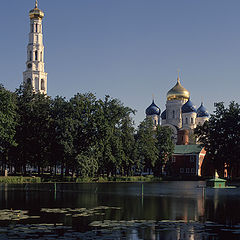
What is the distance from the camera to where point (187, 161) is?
116m

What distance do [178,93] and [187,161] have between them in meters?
53.2

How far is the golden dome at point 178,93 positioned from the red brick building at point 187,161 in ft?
158

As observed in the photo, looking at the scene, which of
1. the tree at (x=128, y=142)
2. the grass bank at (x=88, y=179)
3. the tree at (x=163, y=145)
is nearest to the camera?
the grass bank at (x=88, y=179)

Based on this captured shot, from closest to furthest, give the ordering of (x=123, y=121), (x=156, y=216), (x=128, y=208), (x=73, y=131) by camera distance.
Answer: (x=156, y=216) → (x=128, y=208) → (x=73, y=131) → (x=123, y=121)

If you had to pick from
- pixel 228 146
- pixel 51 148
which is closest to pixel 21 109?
pixel 51 148

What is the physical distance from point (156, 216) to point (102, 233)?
7.00 meters

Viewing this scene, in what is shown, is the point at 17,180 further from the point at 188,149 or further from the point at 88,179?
the point at 188,149

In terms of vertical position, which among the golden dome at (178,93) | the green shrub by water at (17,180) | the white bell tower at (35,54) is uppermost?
the white bell tower at (35,54)

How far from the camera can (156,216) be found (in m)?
24.9

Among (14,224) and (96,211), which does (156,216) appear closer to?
(96,211)

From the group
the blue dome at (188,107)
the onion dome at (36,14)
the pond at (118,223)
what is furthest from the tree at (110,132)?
the blue dome at (188,107)

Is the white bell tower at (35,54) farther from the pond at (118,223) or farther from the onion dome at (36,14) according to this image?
the pond at (118,223)

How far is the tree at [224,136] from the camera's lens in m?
91.5

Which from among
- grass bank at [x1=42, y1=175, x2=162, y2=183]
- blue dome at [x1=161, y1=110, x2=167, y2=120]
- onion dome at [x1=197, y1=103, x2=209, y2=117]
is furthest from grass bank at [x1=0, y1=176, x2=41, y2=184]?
onion dome at [x1=197, y1=103, x2=209, y2=117]
